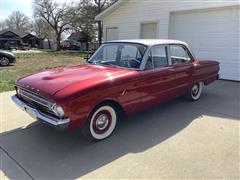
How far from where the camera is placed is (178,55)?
5.44m

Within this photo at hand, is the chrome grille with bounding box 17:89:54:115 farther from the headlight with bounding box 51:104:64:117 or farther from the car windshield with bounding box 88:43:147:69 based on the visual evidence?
the car windshield with bounding box 88:43:147:69

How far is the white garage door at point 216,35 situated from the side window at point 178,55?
4.19 m

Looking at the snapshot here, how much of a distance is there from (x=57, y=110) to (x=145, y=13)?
373 inches

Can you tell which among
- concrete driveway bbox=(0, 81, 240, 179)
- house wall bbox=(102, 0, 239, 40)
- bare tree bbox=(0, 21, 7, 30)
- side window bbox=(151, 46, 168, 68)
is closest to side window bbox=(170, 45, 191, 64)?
side window bbox=(151, 46, 168, 68)

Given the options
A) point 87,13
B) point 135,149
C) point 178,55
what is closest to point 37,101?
point 135,149

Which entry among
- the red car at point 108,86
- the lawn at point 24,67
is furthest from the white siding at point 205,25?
the lawn at point 24,67

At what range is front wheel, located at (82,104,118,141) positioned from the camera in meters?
3.74

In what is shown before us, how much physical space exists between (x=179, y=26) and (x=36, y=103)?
8.32 meters

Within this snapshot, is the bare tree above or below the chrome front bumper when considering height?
above

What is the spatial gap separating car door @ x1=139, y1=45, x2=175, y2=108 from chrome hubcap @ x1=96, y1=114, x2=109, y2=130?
0.78m

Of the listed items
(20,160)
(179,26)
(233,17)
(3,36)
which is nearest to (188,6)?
(179,26)

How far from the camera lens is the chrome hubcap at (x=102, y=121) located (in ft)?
12.8

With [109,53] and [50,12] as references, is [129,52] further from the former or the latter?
[50,12]

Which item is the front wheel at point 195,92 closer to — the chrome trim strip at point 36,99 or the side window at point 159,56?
the side window at point 159,56
